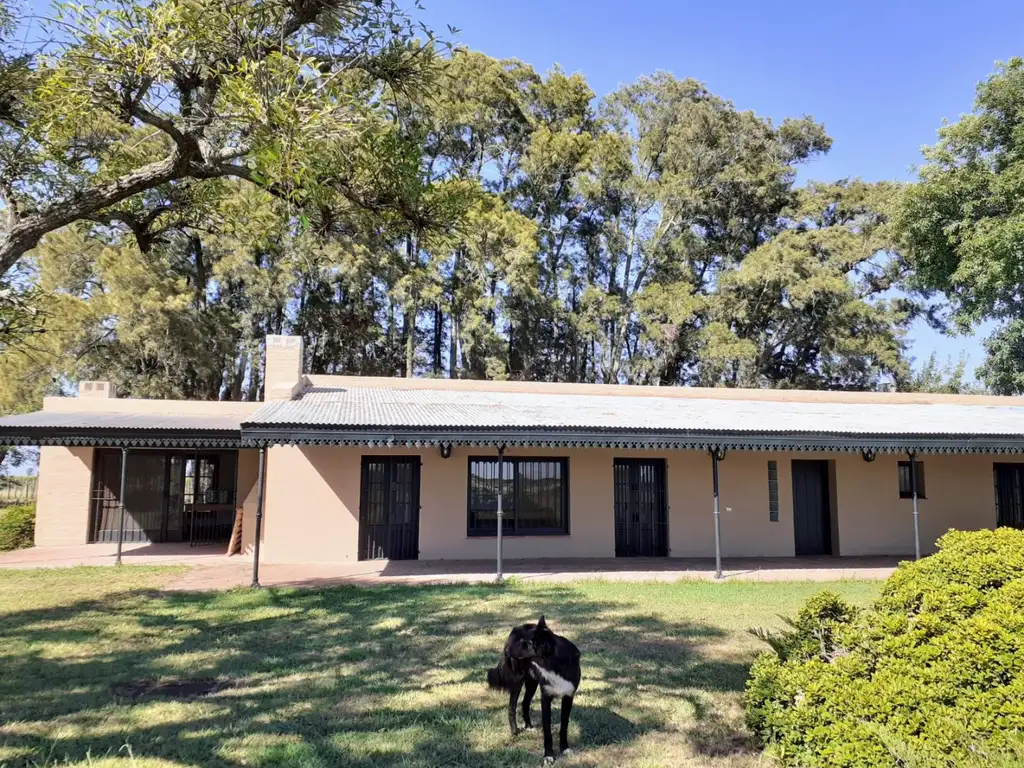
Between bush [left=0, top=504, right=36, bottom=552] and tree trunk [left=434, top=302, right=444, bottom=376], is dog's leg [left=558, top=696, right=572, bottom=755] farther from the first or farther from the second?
tree trunk [left=434, top=302, right=444, bottom=376]

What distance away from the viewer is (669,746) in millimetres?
4145

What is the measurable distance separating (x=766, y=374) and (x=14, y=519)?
2571 cm

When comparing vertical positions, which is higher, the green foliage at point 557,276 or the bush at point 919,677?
the green foliage at point 557,276

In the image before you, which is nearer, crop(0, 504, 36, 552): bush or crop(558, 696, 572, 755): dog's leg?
crop(558, 696, 572, 755): dog's leg

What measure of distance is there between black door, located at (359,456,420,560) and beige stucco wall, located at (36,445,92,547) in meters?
6.81

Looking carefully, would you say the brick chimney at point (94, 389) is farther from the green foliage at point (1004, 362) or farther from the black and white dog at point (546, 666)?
the green foliage at point (1004, 362)

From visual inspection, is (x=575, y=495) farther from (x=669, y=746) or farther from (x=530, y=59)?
(x=530, y=59)

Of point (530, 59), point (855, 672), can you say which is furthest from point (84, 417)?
point (530, 59)

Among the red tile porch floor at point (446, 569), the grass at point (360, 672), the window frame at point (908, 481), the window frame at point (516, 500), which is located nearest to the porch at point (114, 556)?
the red tile porch floor at point (446, 569)

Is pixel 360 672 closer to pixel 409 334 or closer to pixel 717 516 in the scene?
pixel 717 516

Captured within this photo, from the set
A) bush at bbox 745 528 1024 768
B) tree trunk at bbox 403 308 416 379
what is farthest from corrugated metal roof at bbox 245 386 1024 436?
tree trunk at bbox 403 308 416 379

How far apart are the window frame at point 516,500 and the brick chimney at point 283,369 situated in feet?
12.2

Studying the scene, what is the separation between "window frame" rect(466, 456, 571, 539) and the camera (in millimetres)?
12234

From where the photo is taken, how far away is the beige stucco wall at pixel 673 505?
39.2 feet
